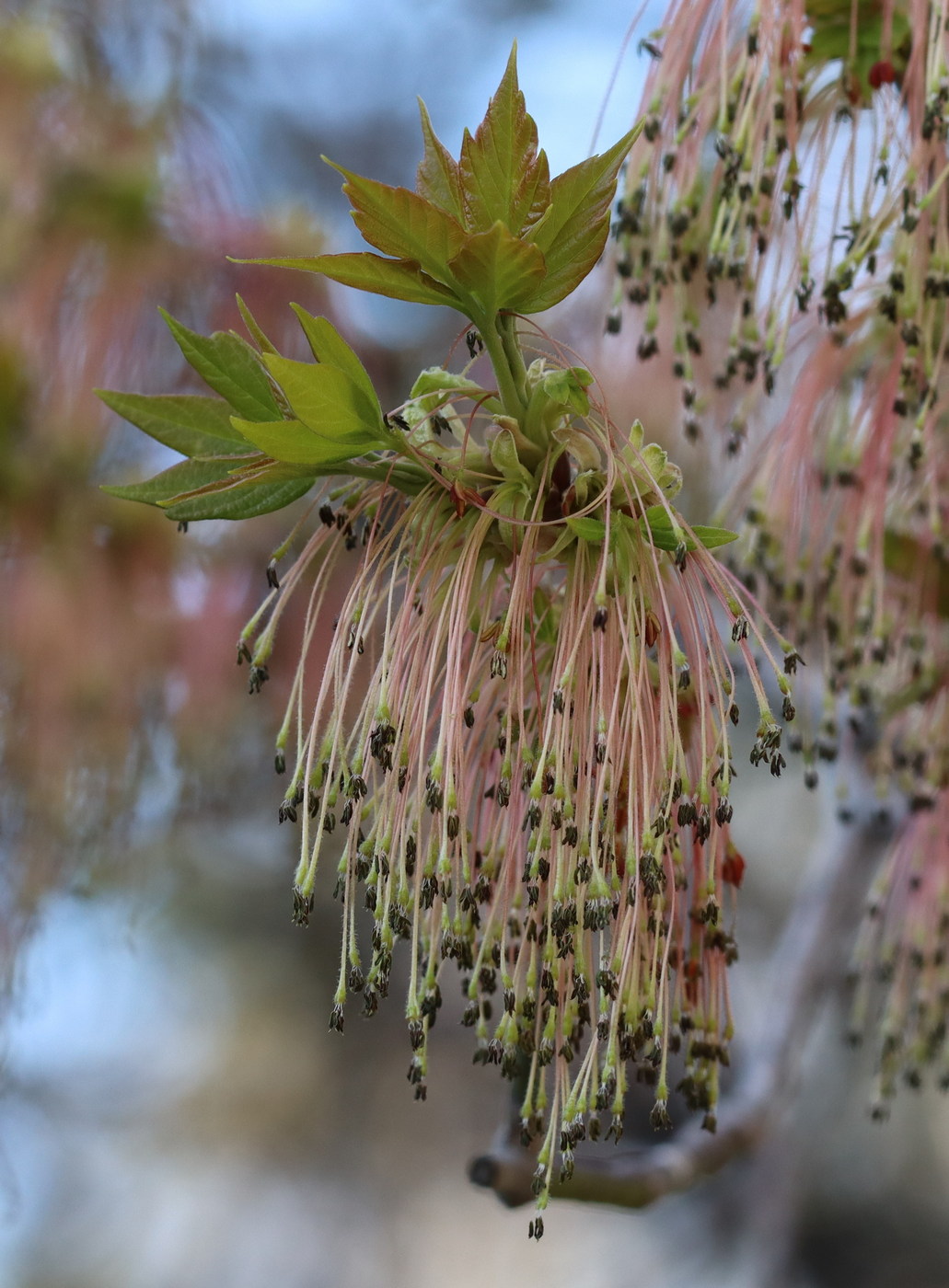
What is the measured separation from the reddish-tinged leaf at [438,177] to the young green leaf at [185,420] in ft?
0.46

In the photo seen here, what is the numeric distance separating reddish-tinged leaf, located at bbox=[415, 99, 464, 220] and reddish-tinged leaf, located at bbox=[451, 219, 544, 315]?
0.03 metres

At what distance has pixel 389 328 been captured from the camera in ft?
7.86

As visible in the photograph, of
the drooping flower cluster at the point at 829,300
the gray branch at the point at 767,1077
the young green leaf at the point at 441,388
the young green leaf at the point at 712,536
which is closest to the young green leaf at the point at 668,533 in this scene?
the young green leaf at the point at 712,536

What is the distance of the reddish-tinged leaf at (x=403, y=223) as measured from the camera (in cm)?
49

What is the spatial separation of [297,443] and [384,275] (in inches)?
3.3

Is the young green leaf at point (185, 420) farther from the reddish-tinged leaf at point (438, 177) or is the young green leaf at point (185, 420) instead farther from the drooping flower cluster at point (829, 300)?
the drooping flower cluster at point (829, 300)

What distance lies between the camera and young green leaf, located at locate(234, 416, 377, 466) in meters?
0.51

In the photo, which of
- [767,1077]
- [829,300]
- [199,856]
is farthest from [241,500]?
[199,856]

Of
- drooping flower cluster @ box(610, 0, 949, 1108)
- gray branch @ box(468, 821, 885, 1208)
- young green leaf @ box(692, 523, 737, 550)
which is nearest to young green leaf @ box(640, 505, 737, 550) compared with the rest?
young green leaf @ box(692, 523, 737, 550)

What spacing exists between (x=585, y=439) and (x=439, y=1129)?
3.24 m

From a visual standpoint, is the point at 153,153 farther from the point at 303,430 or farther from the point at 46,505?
the point at 303,430

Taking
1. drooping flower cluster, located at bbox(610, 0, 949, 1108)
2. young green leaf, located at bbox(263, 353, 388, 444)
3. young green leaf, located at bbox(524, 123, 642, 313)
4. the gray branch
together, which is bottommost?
the gray branch

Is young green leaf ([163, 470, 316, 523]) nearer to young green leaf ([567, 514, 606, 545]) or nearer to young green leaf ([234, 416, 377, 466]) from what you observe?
young green leaf ([234, 416, 377, 466])

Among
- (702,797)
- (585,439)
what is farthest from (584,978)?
(585,439)
